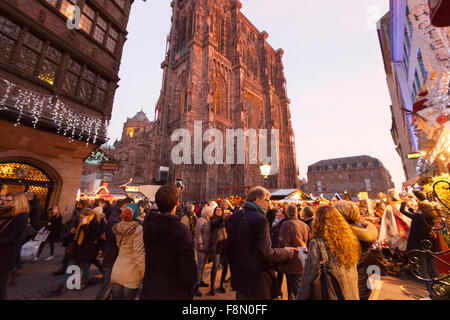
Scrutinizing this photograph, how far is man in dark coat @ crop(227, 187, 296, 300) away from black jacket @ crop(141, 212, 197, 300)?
23.8 inches

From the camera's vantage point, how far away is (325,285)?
1901 millimetres

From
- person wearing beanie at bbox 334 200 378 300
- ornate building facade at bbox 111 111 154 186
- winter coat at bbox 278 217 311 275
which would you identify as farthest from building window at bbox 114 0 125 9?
ornate building facade at bbox 111 111 154 186

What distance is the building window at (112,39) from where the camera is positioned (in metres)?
11.2

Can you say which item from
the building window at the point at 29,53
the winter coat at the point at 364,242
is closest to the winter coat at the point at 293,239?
the winter coat at the point at 364,242

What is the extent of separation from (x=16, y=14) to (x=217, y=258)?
11.9 m

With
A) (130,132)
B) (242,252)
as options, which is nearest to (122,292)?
(242,252)

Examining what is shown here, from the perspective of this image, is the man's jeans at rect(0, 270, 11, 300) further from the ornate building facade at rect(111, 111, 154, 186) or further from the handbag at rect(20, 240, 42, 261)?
the ornate building facade at rect(111, 111, 154, 186)

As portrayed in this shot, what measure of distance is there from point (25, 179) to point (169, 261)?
35.6ft

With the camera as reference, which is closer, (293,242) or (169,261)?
(169,261)

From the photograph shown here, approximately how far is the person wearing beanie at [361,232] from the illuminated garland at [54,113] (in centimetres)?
1011

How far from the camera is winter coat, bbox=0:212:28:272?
2713 millimetres

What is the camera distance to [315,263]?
6.34 ft

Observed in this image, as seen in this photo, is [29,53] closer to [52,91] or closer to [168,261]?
[52,91]

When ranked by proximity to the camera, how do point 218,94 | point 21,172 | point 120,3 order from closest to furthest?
1. point 21,172
2. point 120,3
3. point 218,94
